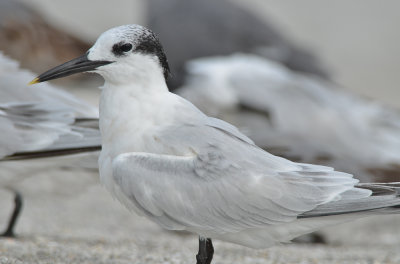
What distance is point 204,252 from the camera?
3.22 meters

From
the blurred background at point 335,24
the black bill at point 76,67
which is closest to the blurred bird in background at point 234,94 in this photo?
the black bill at point 76,67

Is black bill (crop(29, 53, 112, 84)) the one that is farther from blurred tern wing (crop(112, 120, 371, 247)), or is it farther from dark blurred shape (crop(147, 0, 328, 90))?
dark blurred shape (crop(147, 0, 328, 90))

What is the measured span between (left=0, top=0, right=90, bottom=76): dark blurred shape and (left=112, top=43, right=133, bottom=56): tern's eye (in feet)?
16.2

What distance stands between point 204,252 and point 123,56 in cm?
86

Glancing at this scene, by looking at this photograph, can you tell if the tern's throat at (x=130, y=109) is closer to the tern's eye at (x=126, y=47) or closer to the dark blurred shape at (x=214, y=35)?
the tern's eye at (x=126, y=47)

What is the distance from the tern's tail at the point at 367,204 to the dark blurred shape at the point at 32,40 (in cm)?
542

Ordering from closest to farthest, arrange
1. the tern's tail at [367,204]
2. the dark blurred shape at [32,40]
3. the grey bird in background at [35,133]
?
the tern's tail at [367,204] → the grey bird in background at [35,133] → the dark blurred shape at [32,40]

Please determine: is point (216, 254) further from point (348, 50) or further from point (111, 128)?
A: point (348, 50)

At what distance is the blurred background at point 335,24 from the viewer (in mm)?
11828

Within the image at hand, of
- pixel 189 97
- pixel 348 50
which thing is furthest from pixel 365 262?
pixel 348 50

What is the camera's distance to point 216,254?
409 cm

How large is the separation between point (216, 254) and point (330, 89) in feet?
13.2

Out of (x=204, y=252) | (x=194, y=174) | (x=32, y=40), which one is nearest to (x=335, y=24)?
(x=32, y=40)

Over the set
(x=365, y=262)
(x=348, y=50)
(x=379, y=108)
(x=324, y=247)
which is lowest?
(x=365, y=262)
